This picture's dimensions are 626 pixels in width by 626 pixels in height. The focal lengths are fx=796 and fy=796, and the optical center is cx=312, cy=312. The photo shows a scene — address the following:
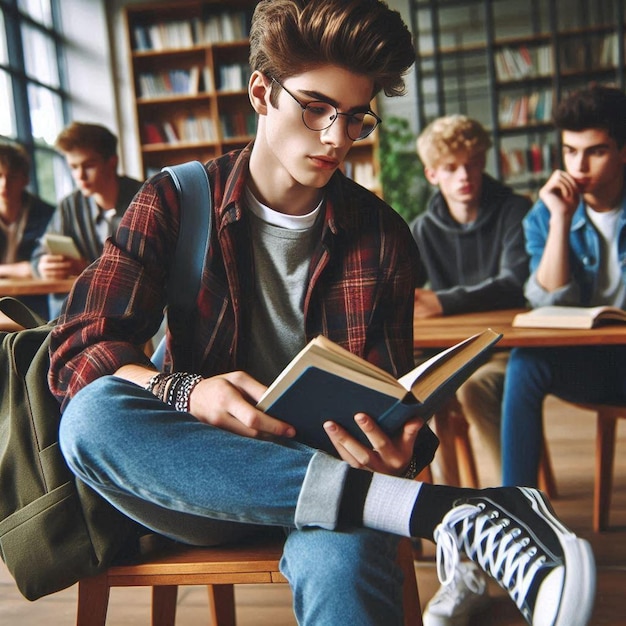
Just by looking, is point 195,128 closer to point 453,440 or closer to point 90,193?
point 90,193

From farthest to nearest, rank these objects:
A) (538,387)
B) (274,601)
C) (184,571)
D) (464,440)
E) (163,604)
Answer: (464,440)
(538,387)
(274,601)
(163,604)
(184,571)

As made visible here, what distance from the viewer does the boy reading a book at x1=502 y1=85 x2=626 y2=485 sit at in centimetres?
202

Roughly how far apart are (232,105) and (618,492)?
15.5ft

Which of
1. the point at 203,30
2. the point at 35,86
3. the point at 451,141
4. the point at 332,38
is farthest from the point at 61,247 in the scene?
the point at 203,30

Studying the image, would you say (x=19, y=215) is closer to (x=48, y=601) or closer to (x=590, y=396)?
(x=48, y=601)

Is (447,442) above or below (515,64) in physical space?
below

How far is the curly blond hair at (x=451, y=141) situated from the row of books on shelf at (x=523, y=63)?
136 inches

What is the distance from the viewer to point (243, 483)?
38.8 inches

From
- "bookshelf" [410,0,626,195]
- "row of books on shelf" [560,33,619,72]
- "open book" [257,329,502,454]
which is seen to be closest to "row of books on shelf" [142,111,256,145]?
"bookshelf" [410,0,626,195]

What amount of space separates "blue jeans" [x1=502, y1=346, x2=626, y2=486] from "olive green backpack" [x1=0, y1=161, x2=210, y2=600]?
118 cm

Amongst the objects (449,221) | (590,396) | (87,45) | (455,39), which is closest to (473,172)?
(449,221)

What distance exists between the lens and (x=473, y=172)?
2658 mm

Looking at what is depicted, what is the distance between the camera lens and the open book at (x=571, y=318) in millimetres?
1706

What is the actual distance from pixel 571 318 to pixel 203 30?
5.20 m
